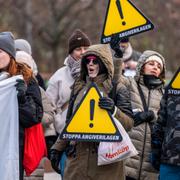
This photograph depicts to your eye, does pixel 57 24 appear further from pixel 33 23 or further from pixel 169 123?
pixel 169 123

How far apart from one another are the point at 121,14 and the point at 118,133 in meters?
1.28

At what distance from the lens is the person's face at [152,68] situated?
929 centimetres

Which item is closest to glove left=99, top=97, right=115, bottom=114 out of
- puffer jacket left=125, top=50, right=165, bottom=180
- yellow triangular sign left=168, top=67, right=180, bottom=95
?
yellow triangular sign left=168, top=67, right=180, bottom=95

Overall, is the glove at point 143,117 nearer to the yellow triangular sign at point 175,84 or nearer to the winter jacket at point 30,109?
the yellow triangular sign at point 175,84

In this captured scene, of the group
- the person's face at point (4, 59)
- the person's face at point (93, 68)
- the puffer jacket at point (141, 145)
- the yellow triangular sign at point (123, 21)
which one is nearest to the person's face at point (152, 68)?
the puffer jacket at point (141, 145)

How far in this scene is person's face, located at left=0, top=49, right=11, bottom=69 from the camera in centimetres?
802

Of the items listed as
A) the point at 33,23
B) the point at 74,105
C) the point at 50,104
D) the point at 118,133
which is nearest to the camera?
the point at 118,133

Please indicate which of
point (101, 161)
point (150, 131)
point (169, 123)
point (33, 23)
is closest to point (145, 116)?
point (150, 131)

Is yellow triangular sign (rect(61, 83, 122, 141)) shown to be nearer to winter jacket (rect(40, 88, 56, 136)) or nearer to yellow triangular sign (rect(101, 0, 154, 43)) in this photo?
yellow triangular sign (rect(101, 0, 154, 43))

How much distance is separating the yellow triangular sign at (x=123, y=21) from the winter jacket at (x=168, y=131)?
0.62 m

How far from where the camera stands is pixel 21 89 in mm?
7789

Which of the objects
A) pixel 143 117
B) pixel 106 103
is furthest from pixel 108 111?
pixel 143 117

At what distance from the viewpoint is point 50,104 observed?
30.9ft

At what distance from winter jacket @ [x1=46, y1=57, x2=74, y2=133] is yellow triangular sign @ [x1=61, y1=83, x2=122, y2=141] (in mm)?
2112
